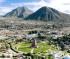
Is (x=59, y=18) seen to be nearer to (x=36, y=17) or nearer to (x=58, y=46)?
(x=36, y=17)

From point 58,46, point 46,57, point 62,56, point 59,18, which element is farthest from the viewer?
point 59,18

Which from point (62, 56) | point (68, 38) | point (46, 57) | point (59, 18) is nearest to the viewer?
point (46, 57)

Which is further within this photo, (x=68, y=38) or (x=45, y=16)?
(x=45, y=16)

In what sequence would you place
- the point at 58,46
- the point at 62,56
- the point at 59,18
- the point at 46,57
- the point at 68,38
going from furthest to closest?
the point at 59,18 < the point at 68,38 < the point at 58,46 < the point at 62,56 < the point at 46,57

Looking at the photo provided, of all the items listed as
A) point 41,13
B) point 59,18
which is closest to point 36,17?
point 41,13

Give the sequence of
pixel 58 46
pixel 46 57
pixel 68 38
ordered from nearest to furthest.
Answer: pixel 46 57 → pixel 58 46 → pixel 68 38

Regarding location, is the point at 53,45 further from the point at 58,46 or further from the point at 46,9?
the point at 46,9

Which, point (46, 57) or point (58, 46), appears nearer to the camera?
point (46, 57)

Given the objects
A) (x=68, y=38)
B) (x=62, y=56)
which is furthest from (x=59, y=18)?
(x=62, y=56)

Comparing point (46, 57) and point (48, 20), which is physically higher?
point (46, 57)
